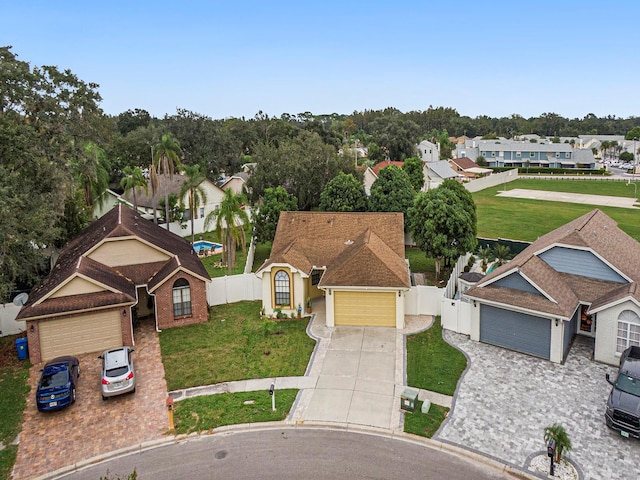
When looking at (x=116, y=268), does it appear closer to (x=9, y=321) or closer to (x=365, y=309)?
(x=9, y=321)

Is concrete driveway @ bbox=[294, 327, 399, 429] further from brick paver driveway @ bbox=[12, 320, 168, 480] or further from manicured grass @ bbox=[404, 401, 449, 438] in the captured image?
brick paver driveway @ bbox=[12, 320, 168, 480]

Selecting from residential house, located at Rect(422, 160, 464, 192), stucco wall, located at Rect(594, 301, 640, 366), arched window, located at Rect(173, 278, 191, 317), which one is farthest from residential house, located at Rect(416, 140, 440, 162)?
stucco wall, located at Rect(594, 301, 640, 366)

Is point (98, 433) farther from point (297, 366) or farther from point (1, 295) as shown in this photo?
point (1, 295)

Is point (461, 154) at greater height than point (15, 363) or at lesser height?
greater

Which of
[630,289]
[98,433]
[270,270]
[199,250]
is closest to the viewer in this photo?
[98,433]

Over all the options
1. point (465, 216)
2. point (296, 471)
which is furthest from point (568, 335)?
point (296, 471)

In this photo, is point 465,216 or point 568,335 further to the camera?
point 465,216

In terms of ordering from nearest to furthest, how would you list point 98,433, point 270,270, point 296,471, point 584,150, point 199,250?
point 296,471, point 98,433, point 270,270, point 199,250, point 584,150

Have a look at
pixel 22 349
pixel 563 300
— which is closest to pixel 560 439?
pixel 563 300

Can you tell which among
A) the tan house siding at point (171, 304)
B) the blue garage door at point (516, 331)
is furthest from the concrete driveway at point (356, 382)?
the tan house siding at point (171, 304)
